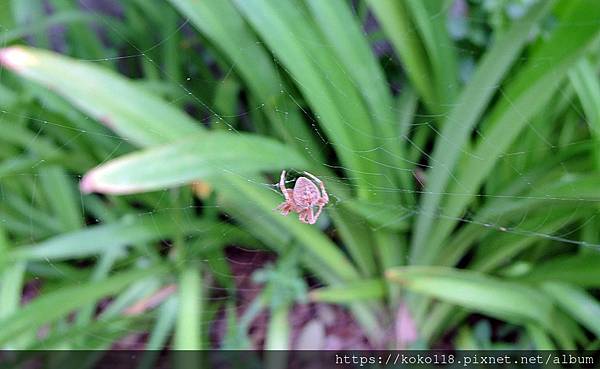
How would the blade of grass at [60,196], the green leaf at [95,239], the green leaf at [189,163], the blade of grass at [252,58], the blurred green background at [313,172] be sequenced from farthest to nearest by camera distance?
the blade of grass at [60,196], the green leaf at [95,239], the blade of grass at [252,58], the blurred green background at [313,172], the green leaf at [189,163]

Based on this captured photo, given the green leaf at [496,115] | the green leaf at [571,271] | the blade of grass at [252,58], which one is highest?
the blade of grass at [252,58]

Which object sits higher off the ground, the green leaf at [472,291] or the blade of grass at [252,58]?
the blade of grass at [252,58]

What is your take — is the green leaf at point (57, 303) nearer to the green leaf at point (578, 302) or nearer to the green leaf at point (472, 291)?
the green leaf at point (472, 291)

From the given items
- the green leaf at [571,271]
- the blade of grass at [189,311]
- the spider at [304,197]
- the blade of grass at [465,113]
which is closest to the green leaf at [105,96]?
the spider at [304,197]

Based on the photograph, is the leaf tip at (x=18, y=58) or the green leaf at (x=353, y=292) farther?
the green leaf at (x=353, y=292)

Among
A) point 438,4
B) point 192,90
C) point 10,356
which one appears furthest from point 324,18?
point 10,356

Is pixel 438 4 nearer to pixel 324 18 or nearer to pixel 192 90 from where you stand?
pixel 324 18

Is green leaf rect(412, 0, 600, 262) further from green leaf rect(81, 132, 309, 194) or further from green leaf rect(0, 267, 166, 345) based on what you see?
green leaf rect(0, 267, 166, 345)

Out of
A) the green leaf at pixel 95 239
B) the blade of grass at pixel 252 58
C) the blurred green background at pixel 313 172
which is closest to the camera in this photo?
the blurred green background at pixel 313 172
